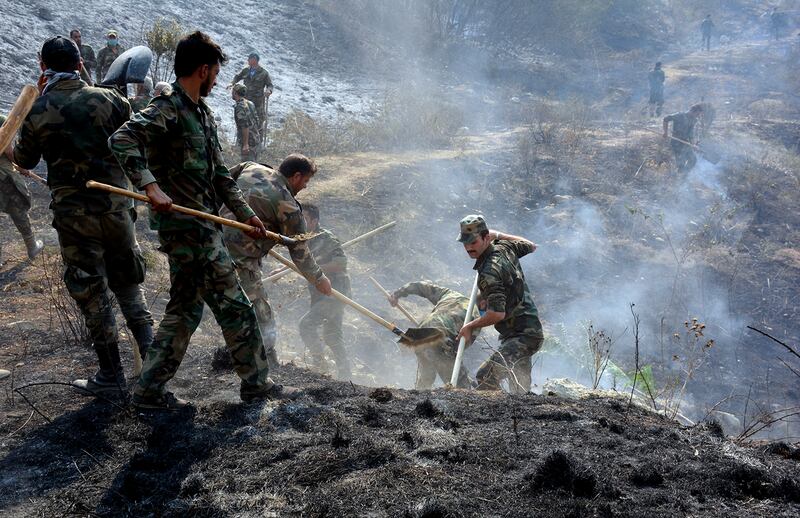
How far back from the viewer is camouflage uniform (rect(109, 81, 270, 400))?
3002mm

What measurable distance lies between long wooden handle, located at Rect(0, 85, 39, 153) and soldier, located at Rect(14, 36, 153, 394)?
0.60ft

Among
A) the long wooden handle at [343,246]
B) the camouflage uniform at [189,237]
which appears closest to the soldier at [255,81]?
the long wooden handle at [343,246]

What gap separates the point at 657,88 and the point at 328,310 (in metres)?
15.3

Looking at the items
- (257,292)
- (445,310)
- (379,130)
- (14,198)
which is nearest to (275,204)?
(257,292)

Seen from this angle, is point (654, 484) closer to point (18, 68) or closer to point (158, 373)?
point (158, 373)

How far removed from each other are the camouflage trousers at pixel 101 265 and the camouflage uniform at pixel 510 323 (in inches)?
97.0

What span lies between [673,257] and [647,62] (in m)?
17.2

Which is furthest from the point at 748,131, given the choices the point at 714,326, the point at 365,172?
the point at 365,172

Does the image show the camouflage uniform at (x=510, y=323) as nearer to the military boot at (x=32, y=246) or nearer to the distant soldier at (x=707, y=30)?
the military boot at (x=32, y=246)

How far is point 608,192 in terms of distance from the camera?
1212 cm

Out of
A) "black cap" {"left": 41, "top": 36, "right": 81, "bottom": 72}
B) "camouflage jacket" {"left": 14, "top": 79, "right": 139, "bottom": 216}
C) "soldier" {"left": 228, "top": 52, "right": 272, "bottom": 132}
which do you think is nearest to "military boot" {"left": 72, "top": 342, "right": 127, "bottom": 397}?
"camouflage jacket" {"left": 14, "top": 79, "right": 139, "bottom": 216}

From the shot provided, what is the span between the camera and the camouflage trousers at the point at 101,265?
333cm

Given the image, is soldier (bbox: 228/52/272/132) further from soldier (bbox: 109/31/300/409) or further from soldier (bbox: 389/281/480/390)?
soldier (bbox: 109/31/300/409)

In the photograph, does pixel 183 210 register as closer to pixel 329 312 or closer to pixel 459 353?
pixel 459 353
